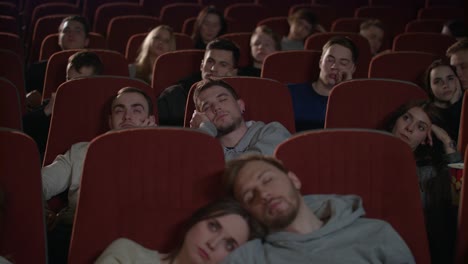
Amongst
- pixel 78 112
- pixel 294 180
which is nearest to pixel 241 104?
pixel 78 112

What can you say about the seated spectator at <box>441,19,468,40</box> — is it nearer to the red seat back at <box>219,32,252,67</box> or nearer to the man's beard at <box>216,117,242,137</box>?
the red seat back at <box>219,32,252,67</box>

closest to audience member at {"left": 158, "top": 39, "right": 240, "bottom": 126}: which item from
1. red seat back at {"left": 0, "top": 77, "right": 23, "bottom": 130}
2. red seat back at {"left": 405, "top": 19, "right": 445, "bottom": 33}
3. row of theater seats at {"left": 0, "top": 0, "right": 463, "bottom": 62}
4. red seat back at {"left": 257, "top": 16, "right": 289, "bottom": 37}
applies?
red seat back at {"left": 0, "top": 77, "right": 23, "bottom": 130}

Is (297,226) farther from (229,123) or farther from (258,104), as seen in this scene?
(258,104)

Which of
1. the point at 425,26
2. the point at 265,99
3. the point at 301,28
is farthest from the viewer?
the point at 425,26

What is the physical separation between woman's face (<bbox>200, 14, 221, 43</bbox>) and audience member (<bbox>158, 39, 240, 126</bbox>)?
0.88m

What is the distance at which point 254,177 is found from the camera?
1665 millimetres

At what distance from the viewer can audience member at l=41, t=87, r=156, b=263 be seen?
211 cm

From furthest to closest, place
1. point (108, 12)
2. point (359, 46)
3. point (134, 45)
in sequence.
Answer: point (108, 12) < point (134, 45) < point (359, 46)

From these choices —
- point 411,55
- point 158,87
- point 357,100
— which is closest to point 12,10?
point 158,87

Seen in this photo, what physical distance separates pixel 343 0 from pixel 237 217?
12.4 ft

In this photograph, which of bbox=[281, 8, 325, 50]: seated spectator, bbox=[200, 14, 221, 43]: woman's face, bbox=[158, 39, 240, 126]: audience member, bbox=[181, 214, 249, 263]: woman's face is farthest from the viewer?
bbox=[281, 8, 325, 50]: seated spectator

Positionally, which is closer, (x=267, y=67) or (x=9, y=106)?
(x=9, y=106)

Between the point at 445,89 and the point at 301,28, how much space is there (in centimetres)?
147

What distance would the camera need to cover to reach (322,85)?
2.86 metres
